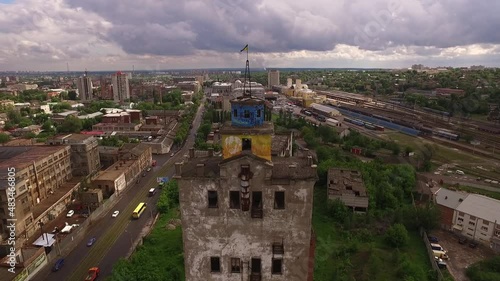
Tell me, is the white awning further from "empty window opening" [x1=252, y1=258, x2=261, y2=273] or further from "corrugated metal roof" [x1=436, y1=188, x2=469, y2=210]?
"corrugated metal roof" [x1=436, y1=188, x2=469, y2=210]

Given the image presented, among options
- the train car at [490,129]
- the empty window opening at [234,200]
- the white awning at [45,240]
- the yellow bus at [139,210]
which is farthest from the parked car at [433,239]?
the train car at [490,129]

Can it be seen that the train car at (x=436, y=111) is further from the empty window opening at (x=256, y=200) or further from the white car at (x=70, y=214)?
the empty window opening at (x=256, y=200)

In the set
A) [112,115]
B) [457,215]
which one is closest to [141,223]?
[457,215]

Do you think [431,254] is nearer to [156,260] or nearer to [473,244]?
[473,244]

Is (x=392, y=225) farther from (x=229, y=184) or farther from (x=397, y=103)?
(x=397, y=103)

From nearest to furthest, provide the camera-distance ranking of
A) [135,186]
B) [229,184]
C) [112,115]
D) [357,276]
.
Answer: [229,184] < [357,276] < [135,186] < [112,115]
